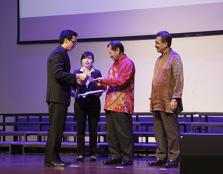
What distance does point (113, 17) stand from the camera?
6.29m

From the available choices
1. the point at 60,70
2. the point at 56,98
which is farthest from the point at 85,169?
the point at 60,70

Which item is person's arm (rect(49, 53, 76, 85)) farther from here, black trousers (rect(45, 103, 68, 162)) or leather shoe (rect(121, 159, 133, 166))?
leather shoe (rect(121, 159, 133, 166))

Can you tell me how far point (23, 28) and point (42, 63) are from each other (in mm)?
688

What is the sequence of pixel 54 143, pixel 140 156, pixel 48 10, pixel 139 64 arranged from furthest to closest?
pixel 48 10, pixel 139 64, pixel 140 156, pixel 54 143

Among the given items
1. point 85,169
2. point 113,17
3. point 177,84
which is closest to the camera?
point 85,169

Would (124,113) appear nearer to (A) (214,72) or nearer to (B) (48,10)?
(A) (214,72)

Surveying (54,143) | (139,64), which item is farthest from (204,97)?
(54,143)

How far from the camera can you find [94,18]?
6.41 m

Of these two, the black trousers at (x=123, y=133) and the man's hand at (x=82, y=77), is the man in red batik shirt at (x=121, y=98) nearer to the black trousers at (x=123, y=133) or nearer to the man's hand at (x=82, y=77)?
the black trousers at (x=123, y=133)

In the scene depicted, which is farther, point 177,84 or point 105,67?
point 105,67

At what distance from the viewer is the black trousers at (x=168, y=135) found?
3980 millimetres

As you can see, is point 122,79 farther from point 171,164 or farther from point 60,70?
point 171,164

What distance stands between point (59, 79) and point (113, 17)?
2637mm

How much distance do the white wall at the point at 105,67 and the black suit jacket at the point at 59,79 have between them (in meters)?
2.45
